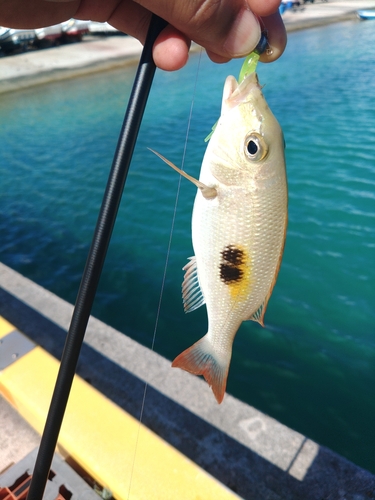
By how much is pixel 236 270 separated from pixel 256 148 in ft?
1.42

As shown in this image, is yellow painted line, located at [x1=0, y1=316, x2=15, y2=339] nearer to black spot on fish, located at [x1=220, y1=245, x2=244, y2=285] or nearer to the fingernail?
black spot on fish, located at [x1=220, y1=245, x2=244, y2=285]

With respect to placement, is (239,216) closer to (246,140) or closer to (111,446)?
(246,140)

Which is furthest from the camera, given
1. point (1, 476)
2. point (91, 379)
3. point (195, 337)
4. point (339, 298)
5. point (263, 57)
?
point (339, 298)

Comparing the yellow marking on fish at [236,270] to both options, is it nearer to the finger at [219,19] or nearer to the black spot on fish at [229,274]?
the black spot on fish at [229,274]

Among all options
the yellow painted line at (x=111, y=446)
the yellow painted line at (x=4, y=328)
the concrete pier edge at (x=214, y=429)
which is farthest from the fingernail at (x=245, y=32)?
the yellow painted line at (x=4, y=328)

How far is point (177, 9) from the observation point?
1.42 m

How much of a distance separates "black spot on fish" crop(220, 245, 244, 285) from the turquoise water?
3014mm

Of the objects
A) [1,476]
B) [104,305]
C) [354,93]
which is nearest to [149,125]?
[354,93]

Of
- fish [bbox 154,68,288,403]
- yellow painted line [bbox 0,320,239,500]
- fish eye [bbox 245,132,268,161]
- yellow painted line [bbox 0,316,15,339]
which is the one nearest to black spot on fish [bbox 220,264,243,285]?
fish [bbox 154,68,288,403]

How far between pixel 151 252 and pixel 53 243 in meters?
1.81

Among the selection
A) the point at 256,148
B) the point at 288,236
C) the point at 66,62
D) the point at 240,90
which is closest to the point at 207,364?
the point at 256,148

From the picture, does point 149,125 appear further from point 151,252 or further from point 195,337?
point 195,337

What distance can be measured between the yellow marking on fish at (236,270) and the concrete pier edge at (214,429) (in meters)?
1.48

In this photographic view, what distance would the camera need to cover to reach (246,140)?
1464mm
